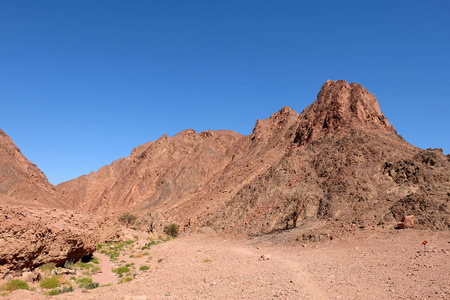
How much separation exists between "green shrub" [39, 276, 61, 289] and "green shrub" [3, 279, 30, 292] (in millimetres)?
664

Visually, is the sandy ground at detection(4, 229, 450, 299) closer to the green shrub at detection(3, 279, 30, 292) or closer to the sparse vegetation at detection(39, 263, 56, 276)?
the green shrub at detection(3, 279, 30, 292)

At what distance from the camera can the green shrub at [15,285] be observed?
10.3 m

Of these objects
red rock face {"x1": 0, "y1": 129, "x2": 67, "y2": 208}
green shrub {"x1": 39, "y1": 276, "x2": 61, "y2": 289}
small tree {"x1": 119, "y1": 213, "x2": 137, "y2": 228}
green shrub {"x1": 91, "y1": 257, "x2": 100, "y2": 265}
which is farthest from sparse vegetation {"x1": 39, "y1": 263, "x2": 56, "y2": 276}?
small tree {"x1": 119, "y1": 213, "x2": 137, "y2": 228}

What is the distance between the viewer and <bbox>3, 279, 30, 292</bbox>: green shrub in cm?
1027

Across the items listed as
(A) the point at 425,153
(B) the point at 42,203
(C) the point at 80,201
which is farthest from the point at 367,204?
(C) the point at 80,201

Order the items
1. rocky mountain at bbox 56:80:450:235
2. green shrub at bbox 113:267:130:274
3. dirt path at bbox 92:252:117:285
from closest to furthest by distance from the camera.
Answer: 1. dirt path at bbox 92:252:117:285
2. green shrub at bbox 113:267:130:274
3. rocky mountain at bbox 56:80:450:235

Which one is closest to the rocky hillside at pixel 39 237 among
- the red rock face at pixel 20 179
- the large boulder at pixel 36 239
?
the large boulder at pixel 36 239

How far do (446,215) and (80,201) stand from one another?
86191 millimetres

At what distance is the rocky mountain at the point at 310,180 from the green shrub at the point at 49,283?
2306cm

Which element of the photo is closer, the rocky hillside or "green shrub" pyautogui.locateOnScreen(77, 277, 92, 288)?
the rocky hillside

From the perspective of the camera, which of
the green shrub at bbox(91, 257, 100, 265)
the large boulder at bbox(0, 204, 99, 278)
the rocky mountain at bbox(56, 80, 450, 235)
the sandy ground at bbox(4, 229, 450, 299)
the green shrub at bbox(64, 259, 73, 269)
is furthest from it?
the rocky mountain at bbox(56, 80, 450, 235)

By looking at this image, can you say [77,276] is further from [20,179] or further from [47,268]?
[20,179]

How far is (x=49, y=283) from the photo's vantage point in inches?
461

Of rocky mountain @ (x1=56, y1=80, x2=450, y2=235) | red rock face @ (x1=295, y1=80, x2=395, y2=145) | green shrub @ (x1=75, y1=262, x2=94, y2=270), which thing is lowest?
green shrub @ (x1=75, y1=262, x2=94, y2=270)
